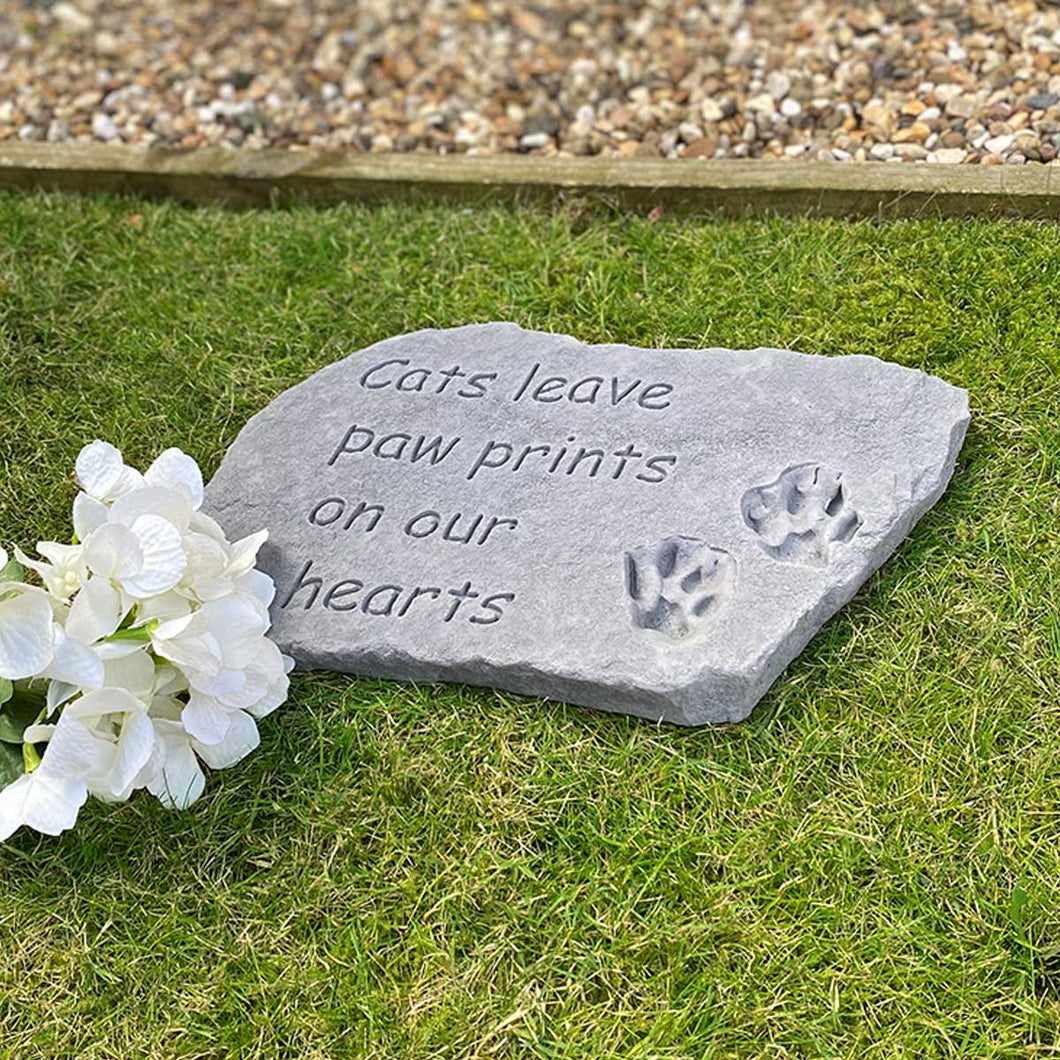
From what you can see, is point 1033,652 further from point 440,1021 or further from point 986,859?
point 440,1021

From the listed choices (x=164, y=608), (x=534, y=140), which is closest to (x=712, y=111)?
(x=534, y=140)

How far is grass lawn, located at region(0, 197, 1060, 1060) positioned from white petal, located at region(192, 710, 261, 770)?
8cm

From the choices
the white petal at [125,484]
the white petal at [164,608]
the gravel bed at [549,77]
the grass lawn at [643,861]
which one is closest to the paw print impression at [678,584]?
the grass lawn at [643,861]

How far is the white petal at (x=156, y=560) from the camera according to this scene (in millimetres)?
2145

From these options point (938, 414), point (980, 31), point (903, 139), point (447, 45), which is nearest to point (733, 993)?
point (938, 414)

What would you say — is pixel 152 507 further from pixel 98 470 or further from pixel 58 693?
pixel 58 693

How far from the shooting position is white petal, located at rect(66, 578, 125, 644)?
84.4 inches

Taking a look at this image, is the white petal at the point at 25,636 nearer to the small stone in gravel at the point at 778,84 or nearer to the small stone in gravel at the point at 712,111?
the small stone in gravel at the point at 712,111

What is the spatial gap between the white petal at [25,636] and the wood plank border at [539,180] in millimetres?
1826

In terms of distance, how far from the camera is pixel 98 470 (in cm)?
234

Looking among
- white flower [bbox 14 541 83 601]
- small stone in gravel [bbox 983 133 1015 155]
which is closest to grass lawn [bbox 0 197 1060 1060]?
white flower [bbox 14 541 83 601]

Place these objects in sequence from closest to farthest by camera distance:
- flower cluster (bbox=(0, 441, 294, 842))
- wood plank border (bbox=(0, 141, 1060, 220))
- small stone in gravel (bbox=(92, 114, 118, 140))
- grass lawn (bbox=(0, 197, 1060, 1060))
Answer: grass lawn (bbox=(0, 197, 1060, 1060)), flower cluster (bbox=(0, 441, 294, 842)), wood plank border (bbox=(0, 141, 1060, 220)), small stone in gravel (bbox=(92, 114, 118, 140))

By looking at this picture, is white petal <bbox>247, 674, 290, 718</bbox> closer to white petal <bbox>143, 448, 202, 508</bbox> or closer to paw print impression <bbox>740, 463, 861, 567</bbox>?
white petal <bbox>143, 448, 202, 508</bbox>

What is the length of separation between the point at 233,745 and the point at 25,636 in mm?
376
